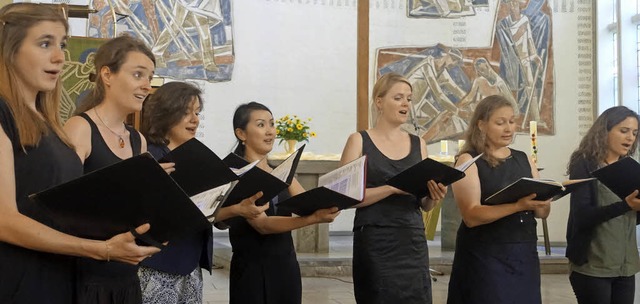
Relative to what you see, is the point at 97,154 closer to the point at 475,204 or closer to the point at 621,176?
the point at 475,204

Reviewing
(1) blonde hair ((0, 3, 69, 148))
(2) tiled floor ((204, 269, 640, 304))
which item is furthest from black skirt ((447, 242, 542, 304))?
(2) tiled floor ((204, 269, 640, 304))

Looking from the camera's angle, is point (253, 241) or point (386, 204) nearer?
point (253, 241)

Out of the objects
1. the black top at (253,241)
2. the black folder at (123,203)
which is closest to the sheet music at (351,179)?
the black top at (253,241)

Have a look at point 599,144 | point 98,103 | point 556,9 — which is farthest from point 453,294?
point 556,9

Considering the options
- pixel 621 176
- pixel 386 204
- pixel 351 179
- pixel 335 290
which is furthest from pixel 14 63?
pixel 335 290

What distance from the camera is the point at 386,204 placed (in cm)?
296

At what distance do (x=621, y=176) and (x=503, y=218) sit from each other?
0.56m

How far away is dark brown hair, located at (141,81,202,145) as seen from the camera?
8.59ft

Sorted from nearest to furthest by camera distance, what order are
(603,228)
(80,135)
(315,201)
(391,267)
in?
(80,135) → (315,201) → (391,267) → (603,228)

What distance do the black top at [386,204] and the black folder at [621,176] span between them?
0.74 metres

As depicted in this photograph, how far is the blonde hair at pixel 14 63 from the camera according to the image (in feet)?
5.29

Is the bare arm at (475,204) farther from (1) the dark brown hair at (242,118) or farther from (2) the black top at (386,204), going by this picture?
(1) the dark brown hair at (242,118)

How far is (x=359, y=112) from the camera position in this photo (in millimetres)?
5395

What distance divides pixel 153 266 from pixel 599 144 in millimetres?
2041
